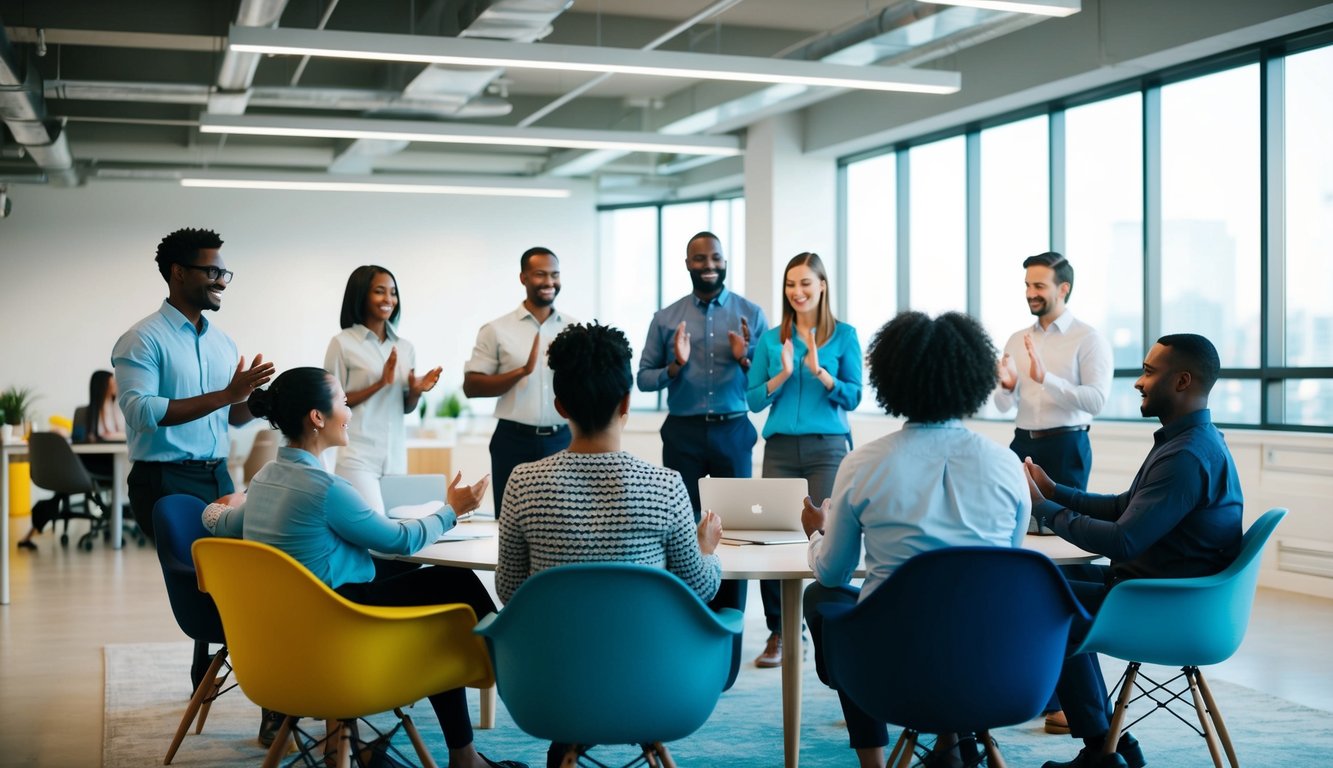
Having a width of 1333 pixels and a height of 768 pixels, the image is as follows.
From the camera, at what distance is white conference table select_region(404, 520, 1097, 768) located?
113 inches

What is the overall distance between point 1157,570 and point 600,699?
4.94 ft

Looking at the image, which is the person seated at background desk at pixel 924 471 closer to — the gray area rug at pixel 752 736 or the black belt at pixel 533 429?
the gray area rug at pixel 752 736

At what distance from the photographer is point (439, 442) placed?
977 centimetres

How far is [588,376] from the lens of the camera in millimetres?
2496

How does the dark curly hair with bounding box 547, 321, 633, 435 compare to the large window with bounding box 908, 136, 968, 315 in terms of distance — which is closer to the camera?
the dark curly hair with bounding box 547, 321, 633, 435

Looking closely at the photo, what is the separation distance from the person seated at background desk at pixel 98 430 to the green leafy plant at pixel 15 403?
0.89 meters

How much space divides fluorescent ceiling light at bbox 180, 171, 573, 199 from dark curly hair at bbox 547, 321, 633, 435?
790cm

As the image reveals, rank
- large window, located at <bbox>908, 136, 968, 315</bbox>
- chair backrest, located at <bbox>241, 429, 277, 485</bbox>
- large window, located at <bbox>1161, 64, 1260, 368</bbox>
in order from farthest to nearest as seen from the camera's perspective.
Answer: chair backrest, located at <bbox>241, 429, 277, 485</bbox> → large window, located at <bbox>908, 136, 968, 315</bbox> → large window, located at <bbox>1161, 64, 1260, 368</bbox>

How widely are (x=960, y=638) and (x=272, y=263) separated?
1044 centimetres

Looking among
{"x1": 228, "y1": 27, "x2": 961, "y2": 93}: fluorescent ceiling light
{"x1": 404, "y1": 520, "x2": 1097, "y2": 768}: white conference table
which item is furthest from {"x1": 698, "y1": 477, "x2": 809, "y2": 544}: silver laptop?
{"x1": 228, "y1": 27, "x2": 961, "y2": 93}: fluorescent ceiling light

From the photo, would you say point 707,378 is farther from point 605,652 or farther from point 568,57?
point 605,652

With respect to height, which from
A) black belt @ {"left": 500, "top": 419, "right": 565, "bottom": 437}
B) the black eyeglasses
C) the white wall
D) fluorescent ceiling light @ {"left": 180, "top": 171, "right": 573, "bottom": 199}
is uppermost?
fluorescent ceiling light @ {"left": 180, "top": 171, "right": 573, "bottom": 199}

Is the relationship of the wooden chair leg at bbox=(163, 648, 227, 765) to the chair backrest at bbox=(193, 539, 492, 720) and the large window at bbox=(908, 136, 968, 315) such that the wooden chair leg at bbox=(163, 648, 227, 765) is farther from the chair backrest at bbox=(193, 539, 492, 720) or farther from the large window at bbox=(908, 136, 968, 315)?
the large window at bbox=(908, 136, 968, 315)

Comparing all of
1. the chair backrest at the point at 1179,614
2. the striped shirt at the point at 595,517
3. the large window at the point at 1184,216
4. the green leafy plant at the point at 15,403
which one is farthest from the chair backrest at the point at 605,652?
the green leafy plant at the point at 15,403
